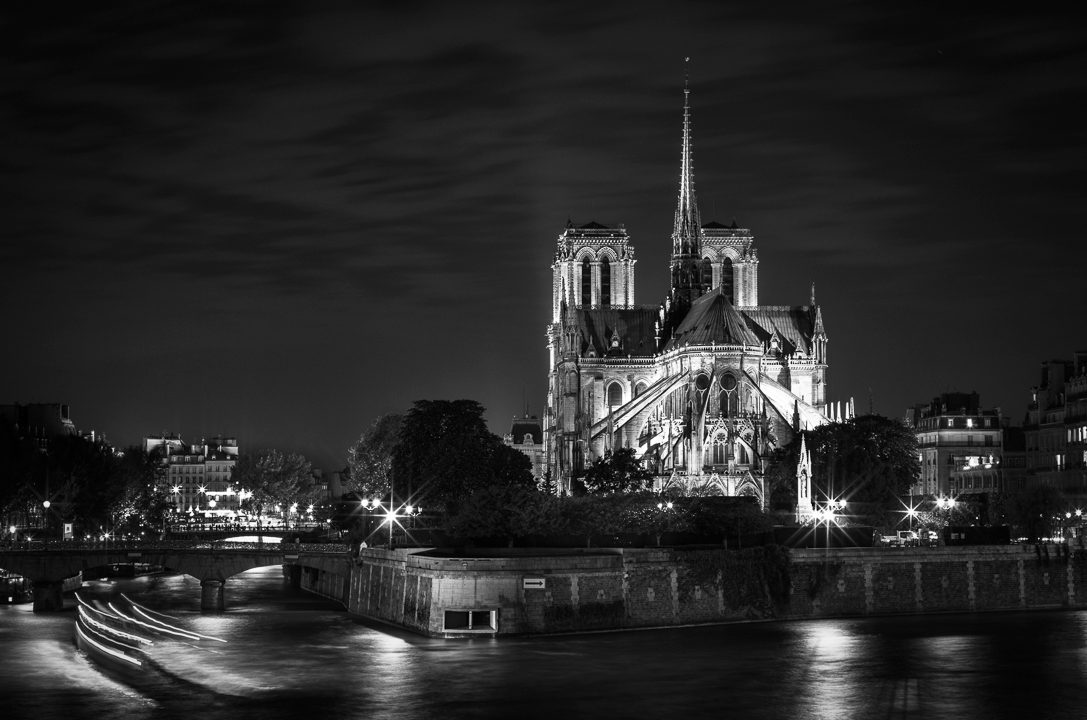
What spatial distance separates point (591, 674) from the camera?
56531mm

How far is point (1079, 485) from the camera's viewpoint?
111 m

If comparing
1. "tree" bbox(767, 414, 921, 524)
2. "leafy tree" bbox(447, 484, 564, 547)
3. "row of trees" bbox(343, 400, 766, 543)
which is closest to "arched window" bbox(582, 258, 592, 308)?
"row of trees" bbox(343, 400, 766, 543)

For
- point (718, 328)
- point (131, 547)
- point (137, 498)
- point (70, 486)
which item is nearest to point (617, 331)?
point (718, 328)

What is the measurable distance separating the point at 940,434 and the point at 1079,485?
27515 millimetres

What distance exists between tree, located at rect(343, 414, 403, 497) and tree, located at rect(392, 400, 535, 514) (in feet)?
42.6

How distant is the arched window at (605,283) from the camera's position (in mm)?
154750

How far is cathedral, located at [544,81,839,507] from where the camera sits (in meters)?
124

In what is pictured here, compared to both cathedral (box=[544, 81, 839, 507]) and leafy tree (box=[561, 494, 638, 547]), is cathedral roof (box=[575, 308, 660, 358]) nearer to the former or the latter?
cathedral (box=[544, 81, 839, 507])

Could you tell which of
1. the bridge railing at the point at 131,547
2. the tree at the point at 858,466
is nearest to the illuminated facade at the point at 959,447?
the tree at the point at 858,466

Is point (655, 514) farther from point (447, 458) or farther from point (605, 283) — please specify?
point (605, 283)

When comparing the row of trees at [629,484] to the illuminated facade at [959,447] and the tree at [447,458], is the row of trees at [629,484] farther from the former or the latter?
the illuminated facade at [959,447]

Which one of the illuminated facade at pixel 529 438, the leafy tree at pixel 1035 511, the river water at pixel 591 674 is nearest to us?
the river water at pixel 591 674

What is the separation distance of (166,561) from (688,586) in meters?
28.3

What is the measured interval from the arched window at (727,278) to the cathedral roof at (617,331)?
404 inches
